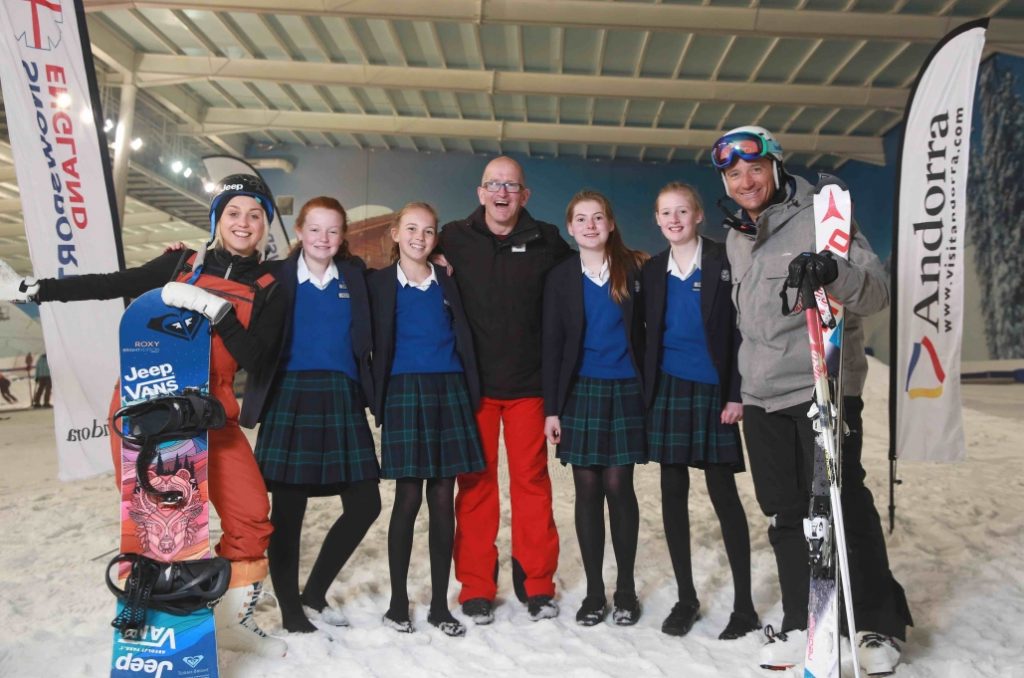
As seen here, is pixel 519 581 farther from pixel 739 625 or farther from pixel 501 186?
pixel 501 186

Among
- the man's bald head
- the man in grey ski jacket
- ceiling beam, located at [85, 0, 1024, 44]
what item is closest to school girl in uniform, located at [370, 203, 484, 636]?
the man's bald head

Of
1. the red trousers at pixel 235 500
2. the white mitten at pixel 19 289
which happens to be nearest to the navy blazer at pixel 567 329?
the red trousers at pixel 235 500

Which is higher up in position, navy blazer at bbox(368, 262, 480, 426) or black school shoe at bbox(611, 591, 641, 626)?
navy blazer at bbox(368, 262, 480, 426)

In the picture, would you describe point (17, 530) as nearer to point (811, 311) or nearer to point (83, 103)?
point (83, 103)

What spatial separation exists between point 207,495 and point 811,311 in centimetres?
175

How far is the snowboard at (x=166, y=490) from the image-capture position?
2.02 meters

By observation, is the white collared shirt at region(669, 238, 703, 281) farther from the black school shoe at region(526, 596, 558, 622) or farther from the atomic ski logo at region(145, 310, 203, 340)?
the atomic ski logo at region(145, 310, 203, 340)

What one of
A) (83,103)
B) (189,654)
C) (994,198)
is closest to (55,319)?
(83,103)

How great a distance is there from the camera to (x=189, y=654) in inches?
80.0

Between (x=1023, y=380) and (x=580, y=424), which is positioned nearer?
(x=580, y=424)

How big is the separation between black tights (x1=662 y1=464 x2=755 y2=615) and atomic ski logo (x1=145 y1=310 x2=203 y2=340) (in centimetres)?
161

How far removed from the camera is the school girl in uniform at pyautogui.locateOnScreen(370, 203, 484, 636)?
8.66ft

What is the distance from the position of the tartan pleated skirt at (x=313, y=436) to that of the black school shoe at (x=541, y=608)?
2.55 feet

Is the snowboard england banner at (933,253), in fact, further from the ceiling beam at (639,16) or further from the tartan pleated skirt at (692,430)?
the ceiling beam at (639,16)
